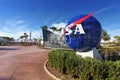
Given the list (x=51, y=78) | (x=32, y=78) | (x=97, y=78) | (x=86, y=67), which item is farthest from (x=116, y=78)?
(x=32, y=78)

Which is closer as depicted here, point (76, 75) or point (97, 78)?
point (97, 78)

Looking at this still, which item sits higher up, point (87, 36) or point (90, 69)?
point (87, 36)

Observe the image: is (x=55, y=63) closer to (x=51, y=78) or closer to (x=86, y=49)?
(x=51, y=78)

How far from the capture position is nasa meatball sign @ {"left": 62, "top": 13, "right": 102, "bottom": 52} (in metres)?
14.5

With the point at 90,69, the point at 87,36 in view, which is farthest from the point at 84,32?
the point at 90,69

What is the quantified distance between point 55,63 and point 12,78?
12.7 ft

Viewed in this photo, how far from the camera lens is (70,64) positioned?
38.4 ft

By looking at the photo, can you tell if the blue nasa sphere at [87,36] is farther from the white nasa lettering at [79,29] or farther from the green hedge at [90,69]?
the green hedge at [90,69]

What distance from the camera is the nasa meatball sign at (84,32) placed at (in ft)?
47.5

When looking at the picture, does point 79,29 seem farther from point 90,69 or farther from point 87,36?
point 90,69

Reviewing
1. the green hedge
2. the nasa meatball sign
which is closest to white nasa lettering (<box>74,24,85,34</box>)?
the nasa meatball sign

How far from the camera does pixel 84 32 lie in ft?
47.0

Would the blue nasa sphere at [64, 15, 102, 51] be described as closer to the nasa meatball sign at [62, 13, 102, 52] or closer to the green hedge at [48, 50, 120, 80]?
the nasa meatball sign at [62, 13, 102, 52]

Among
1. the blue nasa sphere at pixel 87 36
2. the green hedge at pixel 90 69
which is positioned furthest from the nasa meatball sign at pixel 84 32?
the green hedge at pixel 90 69
